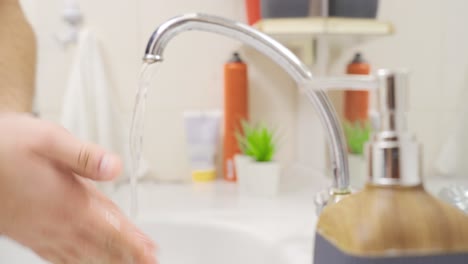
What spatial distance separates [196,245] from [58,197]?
0.52 metres

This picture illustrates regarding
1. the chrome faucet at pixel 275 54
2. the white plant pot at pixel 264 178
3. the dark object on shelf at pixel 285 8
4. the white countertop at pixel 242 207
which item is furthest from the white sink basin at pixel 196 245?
the dark object on shelf at pixel 285 8

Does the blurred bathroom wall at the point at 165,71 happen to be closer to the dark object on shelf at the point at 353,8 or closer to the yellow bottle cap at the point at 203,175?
the yellow bottle cap at the point at 203,175

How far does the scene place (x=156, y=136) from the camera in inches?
42.8

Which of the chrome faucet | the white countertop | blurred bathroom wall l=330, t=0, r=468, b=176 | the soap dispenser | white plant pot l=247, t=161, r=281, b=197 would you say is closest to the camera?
the soap dispenser

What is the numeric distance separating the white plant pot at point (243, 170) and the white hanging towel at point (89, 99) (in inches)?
11.2

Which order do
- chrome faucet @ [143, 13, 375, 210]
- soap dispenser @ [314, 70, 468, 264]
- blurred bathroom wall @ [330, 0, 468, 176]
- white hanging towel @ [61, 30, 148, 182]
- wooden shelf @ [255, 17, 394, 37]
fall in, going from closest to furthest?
1. soap dispenser @ [314, 70, 468, 264]
2. chrome faucet @ [143, 13, 375, 210]
3. blurred bathroom wall @ [330, 0, 468, 176]
4. wooden shelf @ [255, 17, 394, 37]
5. white hanging towel @ [61, 30, 148, 182]

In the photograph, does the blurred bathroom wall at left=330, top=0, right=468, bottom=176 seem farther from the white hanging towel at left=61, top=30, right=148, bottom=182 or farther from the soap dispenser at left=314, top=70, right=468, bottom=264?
the white hanging towel at left=61, top=30, right=148, bottom=182

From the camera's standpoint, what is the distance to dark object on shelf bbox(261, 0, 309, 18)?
817mm

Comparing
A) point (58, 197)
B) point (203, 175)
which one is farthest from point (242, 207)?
point (58, 197)

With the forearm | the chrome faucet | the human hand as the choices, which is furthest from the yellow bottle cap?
the human hand

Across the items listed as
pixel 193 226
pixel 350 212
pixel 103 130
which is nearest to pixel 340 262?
pixel 350 212

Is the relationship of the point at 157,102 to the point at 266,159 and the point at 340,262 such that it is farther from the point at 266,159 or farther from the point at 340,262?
the point at 340,262

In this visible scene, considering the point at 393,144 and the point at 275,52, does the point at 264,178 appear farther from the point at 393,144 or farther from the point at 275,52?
the point at 393,144

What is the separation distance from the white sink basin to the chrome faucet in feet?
0.86
